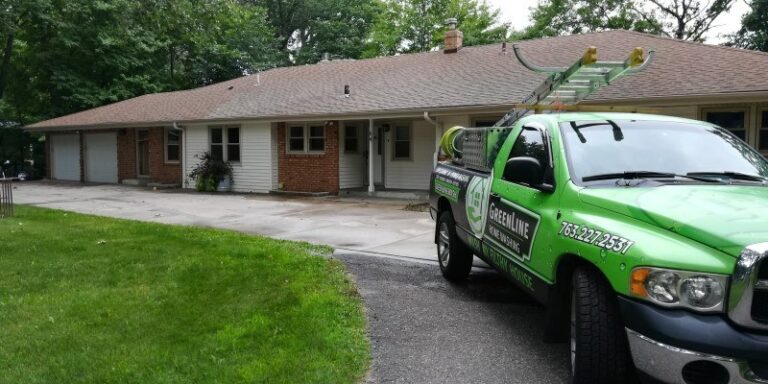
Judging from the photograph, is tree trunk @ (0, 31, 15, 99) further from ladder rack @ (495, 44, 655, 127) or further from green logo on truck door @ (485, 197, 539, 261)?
green logo on truck door @ (485, 197, 539, 261)

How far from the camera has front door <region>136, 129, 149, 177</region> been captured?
23547mm

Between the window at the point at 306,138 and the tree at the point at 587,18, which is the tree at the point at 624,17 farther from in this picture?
the window at the point at 306,138

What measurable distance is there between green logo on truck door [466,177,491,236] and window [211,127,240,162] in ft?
50.2

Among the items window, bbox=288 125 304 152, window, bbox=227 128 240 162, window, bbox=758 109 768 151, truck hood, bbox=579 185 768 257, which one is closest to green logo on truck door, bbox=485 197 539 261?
truck hood, bbox=579 185 768 257

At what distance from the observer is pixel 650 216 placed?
3.09 metres

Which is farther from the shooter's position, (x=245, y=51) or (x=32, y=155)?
(x=245, y=51)

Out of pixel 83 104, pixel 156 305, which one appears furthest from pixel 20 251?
pixel 83 104

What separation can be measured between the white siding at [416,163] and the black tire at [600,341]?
13783mm

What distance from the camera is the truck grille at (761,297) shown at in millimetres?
2611

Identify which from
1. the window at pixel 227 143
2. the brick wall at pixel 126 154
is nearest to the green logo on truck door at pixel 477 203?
the window at pixel 227 143

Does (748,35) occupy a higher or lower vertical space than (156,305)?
higher

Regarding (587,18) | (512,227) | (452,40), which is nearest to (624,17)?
(587,18)

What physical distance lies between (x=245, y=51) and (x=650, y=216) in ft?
120

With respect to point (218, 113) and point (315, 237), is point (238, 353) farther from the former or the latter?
point (218, 113)
